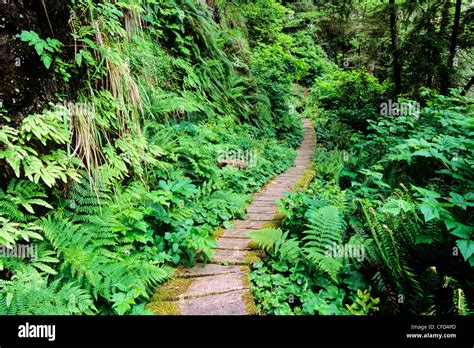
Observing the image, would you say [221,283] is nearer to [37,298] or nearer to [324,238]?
[324,238]

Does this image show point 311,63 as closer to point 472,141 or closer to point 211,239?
point 472,141

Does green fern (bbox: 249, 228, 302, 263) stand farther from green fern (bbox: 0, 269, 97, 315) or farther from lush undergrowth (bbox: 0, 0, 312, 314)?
green fern (bbox: 0, 269, 97, 315)

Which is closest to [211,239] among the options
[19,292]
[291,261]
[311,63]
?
[291,261]

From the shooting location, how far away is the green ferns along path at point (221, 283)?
258 centimetres

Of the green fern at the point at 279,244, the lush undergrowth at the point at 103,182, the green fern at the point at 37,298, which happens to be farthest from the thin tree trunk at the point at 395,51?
the green fern at the point at 37,298

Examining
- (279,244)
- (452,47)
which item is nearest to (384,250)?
(279,244)

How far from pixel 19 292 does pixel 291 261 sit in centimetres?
255

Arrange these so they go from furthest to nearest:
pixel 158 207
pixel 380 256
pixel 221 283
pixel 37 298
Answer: pixel 158 207 → pixel 380 256 → pixel 221 283 → pixel 37 298

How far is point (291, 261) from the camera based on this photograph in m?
3.27

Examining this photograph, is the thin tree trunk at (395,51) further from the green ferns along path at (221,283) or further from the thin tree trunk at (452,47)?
the green ferns along path at (221,283)

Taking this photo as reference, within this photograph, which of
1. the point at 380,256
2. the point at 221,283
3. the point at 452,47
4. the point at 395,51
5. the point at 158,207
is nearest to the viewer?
the point at 221,283

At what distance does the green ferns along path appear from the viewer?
8.46 ft

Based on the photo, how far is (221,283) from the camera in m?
2.92

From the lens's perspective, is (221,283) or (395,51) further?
(395,51)
